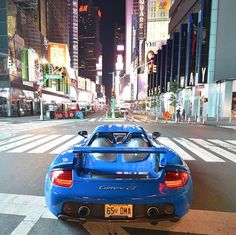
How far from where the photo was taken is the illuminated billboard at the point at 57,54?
4766cm

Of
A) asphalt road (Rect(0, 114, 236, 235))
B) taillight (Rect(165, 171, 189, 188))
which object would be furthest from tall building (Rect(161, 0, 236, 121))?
taillight (Rect(165, 171, 189, 188))

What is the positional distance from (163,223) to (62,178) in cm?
166

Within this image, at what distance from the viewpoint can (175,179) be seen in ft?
9.57

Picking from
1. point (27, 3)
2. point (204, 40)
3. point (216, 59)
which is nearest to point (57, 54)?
point (27, 3)

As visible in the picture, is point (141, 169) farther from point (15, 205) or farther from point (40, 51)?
point (40, 51)

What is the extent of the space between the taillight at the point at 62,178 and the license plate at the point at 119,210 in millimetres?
561

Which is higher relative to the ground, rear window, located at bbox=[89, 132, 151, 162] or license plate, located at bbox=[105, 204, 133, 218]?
rear window, located at bbox=[89, 132, 151, 162]

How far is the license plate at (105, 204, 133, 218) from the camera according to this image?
2.72 m

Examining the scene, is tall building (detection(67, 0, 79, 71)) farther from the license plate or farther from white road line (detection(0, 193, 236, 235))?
the license plate

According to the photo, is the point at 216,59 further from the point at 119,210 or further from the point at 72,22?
the point at 72,22

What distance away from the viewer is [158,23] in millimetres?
96375

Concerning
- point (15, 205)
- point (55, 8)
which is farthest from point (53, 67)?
point (15, 205)

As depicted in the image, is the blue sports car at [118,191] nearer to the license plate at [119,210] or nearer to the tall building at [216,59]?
the license plate at [119,210]

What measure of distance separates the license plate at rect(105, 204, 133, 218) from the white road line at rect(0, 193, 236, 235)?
591 mm
